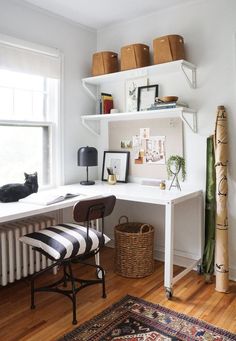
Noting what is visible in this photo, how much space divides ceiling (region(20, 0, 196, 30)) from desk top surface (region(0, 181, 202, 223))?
63.5 inches

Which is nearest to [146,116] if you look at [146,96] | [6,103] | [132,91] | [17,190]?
[146,96]

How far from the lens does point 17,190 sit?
8.03ft

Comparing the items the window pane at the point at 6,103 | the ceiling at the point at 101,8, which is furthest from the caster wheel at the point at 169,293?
the ceiling at the point at 101,8

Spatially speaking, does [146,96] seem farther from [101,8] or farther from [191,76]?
[101,8]

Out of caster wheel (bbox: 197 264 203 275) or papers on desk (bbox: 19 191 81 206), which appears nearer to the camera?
papers on desk (bbox: 19 191 81 206)

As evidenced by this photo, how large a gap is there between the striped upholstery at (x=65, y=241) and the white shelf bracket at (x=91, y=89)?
1.58 m

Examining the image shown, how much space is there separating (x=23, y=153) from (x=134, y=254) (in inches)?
52.3

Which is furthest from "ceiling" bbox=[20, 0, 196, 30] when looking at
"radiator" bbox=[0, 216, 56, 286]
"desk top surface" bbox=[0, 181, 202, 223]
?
"radiator" bbox=[0, 216, 56, 286]

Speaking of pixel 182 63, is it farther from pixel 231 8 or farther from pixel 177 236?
pixel 177 236

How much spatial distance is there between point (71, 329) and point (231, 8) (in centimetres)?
265

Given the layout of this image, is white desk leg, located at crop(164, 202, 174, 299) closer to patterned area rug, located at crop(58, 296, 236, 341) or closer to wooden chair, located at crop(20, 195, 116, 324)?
patterned area rug, located at crop(58, 296, 236, 341)

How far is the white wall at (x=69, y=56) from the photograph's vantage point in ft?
9.04

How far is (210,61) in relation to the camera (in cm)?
267

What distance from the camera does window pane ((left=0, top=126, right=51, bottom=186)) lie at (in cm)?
271
